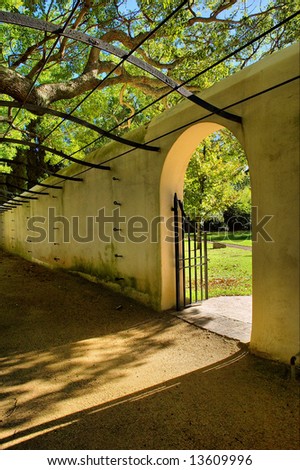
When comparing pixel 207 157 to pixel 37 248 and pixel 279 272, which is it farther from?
pixel 279 272

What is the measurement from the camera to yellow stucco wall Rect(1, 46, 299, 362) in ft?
9.22

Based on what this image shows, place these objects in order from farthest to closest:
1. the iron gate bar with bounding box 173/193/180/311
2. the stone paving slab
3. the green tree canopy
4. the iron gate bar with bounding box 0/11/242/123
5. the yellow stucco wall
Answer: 1. the green tree canopy
2. the iron gate bar with bounding box 173/193/180/311
3. the stone paving slab
4. the yellow stucco wall
5. the iron gate bar with bounding box 0/11/242/123

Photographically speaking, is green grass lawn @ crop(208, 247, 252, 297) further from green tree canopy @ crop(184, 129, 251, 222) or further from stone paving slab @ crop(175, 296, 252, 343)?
green tree canopy @ crop(184, 129, 251, 222)

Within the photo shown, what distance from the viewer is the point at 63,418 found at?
2285 mm

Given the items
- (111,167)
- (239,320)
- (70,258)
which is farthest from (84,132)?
→ (239,320)

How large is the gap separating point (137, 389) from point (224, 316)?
2266 millimetres

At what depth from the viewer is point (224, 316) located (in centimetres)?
454

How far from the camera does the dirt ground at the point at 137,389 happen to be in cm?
204

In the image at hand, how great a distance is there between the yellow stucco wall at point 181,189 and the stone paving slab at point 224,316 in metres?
0.48

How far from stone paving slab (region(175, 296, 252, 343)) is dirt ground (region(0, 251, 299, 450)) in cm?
20

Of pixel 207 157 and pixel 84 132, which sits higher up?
pixel 84 132

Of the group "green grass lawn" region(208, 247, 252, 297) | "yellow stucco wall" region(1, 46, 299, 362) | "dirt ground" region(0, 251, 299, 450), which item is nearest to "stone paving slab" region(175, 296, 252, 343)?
"dirt ground" region(0, 251, 299, 450)

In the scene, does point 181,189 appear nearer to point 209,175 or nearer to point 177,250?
point 177,250

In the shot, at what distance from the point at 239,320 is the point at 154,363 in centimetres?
173
